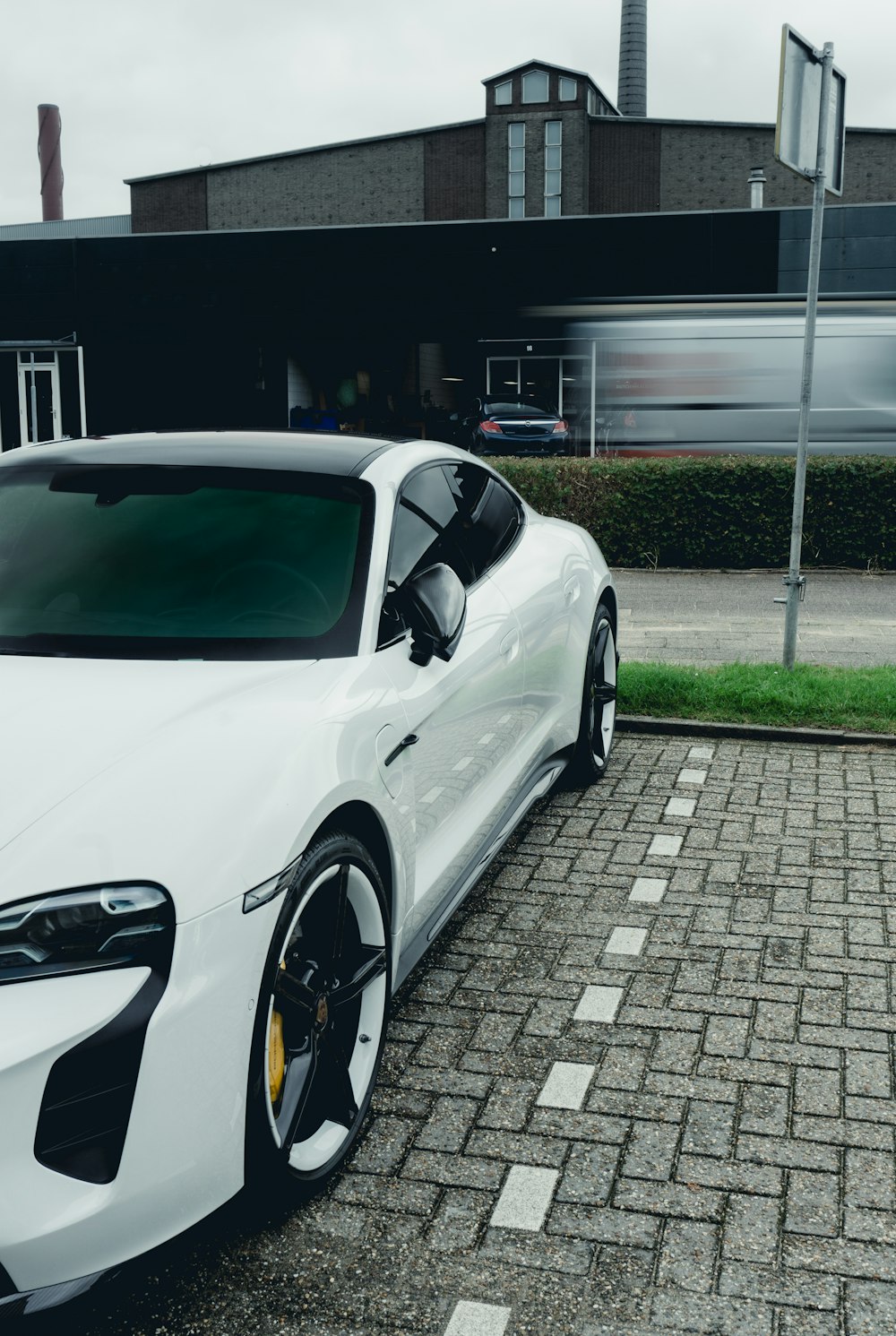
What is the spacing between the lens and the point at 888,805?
18.1 feet

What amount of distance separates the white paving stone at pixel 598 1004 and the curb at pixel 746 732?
309 cm

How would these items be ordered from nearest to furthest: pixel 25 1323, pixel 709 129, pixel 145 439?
pixel 25 1323, pixel 145 439, pixel 709 129

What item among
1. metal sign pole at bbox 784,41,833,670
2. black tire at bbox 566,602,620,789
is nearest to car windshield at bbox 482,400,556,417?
metal sign pole at bbox 784,41,833,670

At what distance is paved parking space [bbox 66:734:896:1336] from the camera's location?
8.14 feet

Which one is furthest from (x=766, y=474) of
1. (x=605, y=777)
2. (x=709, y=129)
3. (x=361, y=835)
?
(x=709, y=129)

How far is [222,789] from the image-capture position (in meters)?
2.49

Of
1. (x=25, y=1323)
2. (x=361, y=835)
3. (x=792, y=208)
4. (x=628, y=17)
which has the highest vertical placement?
(x=628, y=17)

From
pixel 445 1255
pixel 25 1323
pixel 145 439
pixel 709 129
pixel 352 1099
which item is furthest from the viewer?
pixel 709 129

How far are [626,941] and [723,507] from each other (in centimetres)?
919

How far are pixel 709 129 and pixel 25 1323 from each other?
159 ft

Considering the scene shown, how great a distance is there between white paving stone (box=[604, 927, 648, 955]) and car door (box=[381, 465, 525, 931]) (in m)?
0.54

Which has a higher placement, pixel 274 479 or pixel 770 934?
pixel 274 479

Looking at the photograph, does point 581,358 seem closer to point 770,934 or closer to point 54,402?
point 54,402

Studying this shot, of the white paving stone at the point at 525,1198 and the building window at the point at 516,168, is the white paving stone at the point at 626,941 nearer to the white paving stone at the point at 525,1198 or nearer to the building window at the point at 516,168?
the white paving stone at the point at 525,1198
